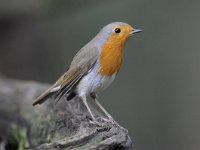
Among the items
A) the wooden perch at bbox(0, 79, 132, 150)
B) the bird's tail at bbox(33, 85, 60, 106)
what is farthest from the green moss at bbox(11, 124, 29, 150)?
the bird's tail at bbox(33, 85, 60, 106)

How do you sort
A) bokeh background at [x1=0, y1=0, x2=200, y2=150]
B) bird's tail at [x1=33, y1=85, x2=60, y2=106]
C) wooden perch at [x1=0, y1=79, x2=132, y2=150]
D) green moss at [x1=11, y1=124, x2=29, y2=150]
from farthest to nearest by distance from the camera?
bokeh background at [x1=0, y1=0, x2=200, y2=150], bird's tail at [x1=33, y1=85, x2=60, y2=106], green moss at [x1=11, y1=124, x2=29, y2=150], wooden perch at [x1=0, y1=79, x2=132, y2=150]

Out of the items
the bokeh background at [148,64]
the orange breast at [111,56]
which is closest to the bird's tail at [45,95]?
the orange breast at [111,56]

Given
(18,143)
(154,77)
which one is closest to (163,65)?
(154,77)

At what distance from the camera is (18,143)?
4383mm

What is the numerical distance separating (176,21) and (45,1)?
5.32 ft

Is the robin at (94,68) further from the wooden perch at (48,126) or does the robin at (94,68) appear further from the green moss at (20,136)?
the green moss at (20,136)

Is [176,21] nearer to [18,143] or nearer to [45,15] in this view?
[45,15]

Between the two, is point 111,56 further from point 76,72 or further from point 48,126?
point 48,126

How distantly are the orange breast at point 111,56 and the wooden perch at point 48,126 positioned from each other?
11.7 inches

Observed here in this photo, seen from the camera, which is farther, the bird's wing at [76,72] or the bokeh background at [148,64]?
the bokeh background at [148,64]

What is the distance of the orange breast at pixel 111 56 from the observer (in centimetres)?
422

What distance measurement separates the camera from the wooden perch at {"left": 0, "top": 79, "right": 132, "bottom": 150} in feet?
10.6

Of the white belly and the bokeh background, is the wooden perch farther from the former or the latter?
the bokeh background

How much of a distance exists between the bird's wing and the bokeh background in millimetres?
2762
